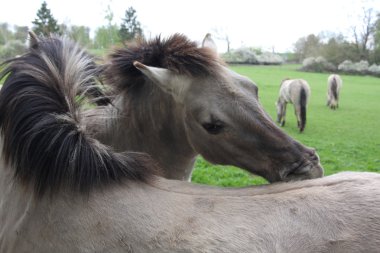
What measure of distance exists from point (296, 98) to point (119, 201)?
41.2 feet

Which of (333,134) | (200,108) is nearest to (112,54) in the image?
(200,108)

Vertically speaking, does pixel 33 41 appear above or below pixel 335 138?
above

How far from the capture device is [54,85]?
1.81 metres

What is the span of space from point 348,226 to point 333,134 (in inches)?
480

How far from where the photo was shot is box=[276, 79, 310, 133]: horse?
12625 millimetres

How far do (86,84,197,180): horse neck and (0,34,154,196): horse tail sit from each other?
0.86m

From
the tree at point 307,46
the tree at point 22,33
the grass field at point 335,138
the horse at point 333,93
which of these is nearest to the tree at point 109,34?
the tree at point 22,33

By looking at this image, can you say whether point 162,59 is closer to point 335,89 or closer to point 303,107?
point 303,107

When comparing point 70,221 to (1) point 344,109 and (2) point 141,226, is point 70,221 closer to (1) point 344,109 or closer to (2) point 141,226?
(2) point 141,226

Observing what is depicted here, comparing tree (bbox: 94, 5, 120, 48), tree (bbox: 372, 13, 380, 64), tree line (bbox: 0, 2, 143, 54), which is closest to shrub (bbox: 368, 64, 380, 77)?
tree (bbox: 372, 13, 380, 64)

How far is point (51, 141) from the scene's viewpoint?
1.63m

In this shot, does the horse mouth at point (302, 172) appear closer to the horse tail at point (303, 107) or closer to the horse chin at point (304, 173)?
A: the horse chin at point (304, 173)

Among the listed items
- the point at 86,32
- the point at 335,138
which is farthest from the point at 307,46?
the point at 86,32

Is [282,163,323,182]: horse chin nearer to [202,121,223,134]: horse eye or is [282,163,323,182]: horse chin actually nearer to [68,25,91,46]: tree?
[202,121,223,134]: horse eye
